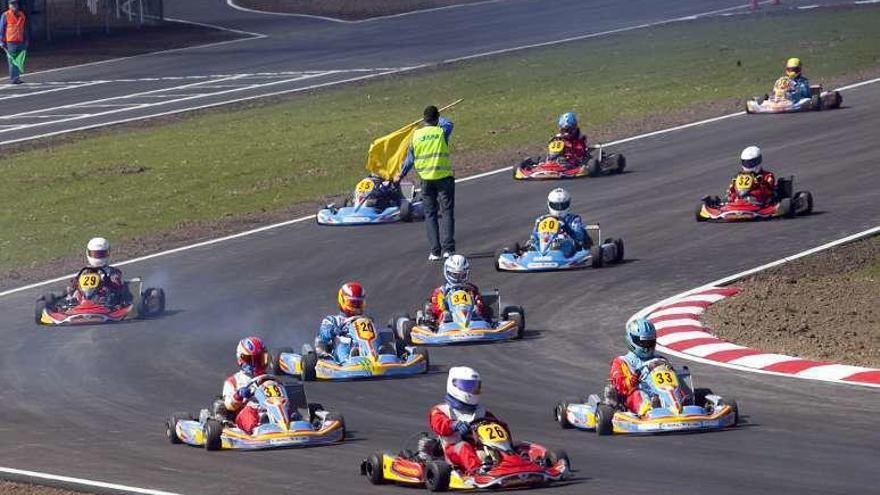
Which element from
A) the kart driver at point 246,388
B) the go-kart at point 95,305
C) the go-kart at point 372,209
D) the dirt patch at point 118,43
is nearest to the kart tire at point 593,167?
the go-kart at point 372,209

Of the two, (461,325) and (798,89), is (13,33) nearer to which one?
(798,89)

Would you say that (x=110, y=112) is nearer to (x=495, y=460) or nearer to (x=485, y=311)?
(x=485, y=311)

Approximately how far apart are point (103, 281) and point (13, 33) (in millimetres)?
31780

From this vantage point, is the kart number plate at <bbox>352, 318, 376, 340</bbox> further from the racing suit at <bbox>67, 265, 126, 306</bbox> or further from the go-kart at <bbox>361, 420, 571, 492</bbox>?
the racing suit at <bbox>67, 265, 126, 306</bbox>

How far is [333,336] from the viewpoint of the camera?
→ 22.2 m

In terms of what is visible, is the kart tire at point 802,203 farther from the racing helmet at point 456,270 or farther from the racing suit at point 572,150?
the racing helmet at point 456,270

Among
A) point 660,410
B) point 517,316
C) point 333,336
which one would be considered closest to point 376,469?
point 660,410

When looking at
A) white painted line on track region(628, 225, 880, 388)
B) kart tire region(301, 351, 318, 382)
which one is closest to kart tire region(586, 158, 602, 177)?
white painted line on track region(628, 225, 880, 388)

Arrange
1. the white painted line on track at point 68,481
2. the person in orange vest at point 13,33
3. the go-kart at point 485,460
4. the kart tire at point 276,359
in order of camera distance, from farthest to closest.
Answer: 1. the person in orange vest at point 13,33
2. the kart tire at point 276,359
3. the white painted line on track at point 68,481
4. the go-kart at point 485,460

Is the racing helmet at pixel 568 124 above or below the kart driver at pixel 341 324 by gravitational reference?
above

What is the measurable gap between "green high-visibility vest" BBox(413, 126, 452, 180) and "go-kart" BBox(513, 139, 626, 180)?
739 cm

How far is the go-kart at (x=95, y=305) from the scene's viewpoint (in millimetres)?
26688

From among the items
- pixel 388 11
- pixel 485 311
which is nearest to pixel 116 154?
pixel 485 311

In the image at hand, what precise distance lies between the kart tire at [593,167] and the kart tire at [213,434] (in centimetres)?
1952
